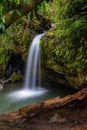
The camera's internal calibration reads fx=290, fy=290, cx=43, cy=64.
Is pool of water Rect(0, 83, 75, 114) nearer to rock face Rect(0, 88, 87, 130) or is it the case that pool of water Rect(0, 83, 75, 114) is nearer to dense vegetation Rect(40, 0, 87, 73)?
dense vegetation Rect(40, 0, 87, 73)

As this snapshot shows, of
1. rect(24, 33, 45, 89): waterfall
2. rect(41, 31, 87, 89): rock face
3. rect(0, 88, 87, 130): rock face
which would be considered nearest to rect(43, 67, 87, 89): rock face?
rect(41, 31, 87, 89): rock face

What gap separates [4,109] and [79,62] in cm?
260


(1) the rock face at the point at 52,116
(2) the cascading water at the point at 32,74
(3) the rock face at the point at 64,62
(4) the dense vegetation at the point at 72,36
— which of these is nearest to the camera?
(1) the rock face at the point at 52,116

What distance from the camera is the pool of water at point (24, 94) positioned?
354 inches

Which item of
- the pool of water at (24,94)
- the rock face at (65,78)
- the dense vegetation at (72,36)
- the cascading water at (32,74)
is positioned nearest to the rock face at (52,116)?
the dense vegetation at (72,36)

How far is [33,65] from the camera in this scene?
1126 cm

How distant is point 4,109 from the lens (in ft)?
28.0

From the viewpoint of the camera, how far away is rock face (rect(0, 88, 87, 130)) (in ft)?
9.81

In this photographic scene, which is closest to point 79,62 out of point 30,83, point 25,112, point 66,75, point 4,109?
point 66,75

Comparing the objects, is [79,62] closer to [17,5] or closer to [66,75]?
[66,75]

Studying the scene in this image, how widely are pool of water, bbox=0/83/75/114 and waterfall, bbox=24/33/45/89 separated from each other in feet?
1.32

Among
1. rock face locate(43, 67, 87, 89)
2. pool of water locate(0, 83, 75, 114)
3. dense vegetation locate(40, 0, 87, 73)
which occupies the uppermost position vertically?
dense vegetation locate(40, 0, 87, 73)

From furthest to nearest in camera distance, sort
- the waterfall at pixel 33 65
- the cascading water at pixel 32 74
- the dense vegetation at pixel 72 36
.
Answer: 1. the waterfall at pixel 33 65
2. the cascading water at pixel 32 74
3. the dense vegetation at pixel 72 36

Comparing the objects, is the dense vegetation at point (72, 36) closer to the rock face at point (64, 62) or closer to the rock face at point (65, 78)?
Result: the rock face at point (64, 62)
